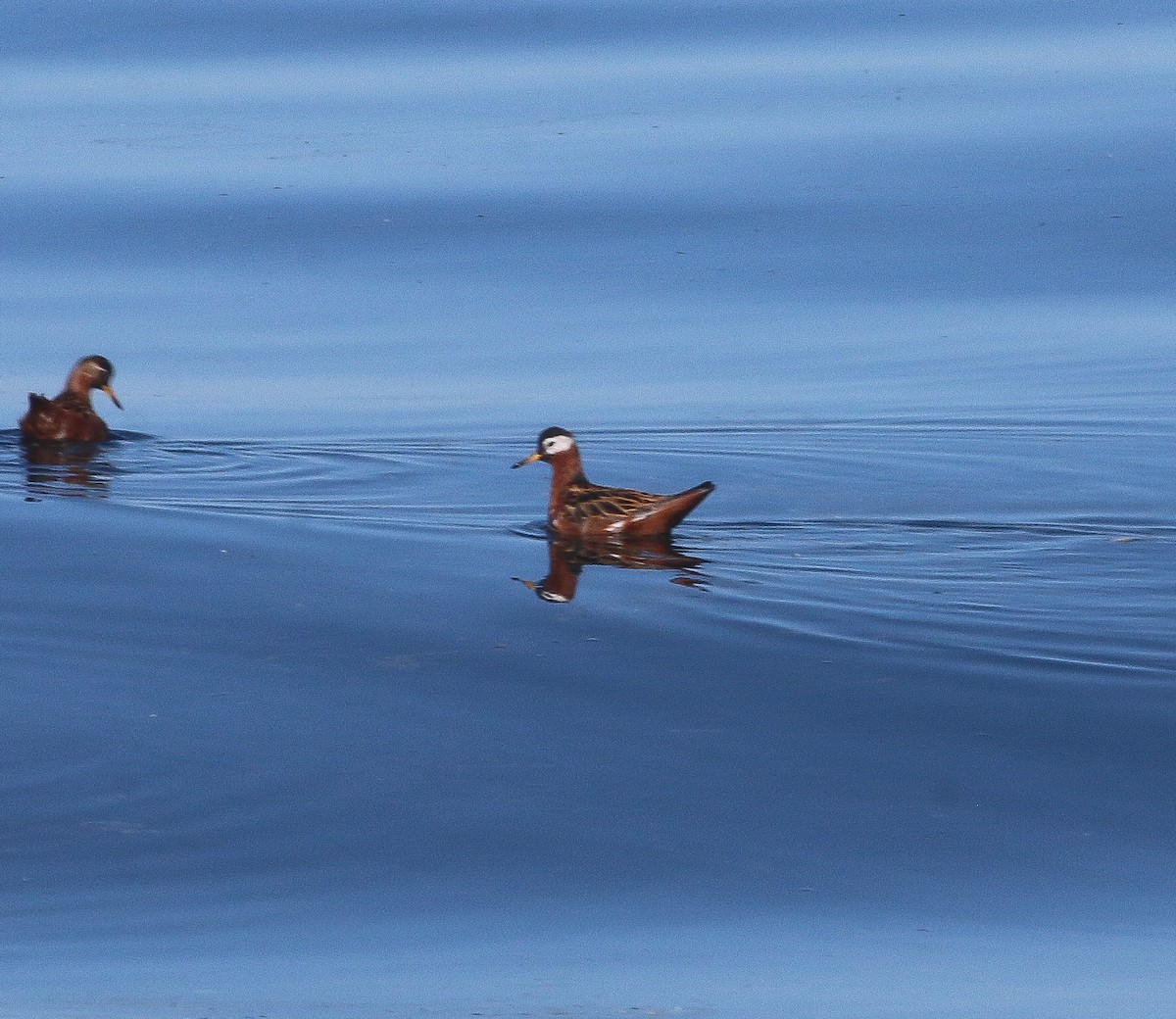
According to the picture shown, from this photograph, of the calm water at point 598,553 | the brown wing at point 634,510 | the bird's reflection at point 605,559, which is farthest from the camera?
the brown wing at point 634,510

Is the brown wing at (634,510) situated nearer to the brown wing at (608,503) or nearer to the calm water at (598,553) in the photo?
the brown wing at (608,503)

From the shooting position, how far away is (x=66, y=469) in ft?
40.1

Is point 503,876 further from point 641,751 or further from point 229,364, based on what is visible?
point 229,364

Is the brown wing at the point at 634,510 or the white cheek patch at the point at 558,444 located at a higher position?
the white cheek patch at the point at 558,444

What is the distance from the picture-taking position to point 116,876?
638 cm

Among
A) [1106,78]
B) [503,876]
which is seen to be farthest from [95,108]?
[503,876]

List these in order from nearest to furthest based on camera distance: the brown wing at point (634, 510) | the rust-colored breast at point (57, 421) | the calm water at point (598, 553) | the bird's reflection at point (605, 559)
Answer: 1. the calm water at point (598, 553)
2. the bird's reflection at point (605, 559)
3. the brown wing at point (634, 510)
4. the rust-colored breast at point (57, 421)

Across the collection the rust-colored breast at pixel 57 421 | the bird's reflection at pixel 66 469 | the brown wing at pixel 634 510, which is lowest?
the brown wing at pixel 634 510

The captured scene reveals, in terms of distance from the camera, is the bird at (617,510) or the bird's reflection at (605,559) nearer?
the bird's reflection at (605,559)

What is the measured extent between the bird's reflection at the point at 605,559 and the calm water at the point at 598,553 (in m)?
0.05

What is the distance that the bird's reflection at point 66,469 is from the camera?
452 inches

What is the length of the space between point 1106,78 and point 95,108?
10902mm

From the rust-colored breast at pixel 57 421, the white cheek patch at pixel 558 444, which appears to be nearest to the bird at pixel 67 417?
the rust-colored breast at pixel 57 421

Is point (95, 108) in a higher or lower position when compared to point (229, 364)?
higher
